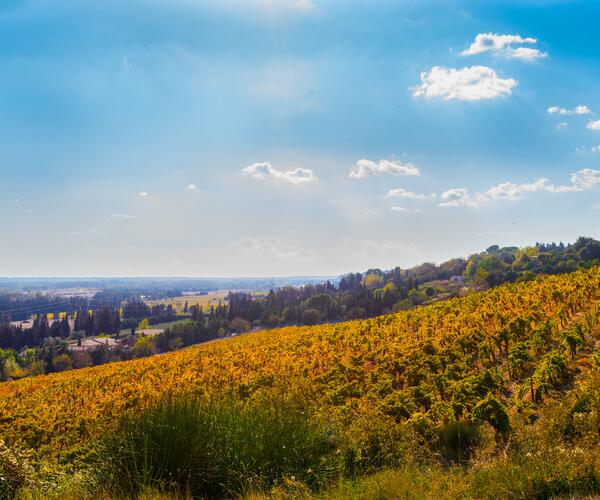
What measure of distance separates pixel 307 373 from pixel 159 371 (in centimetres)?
1159

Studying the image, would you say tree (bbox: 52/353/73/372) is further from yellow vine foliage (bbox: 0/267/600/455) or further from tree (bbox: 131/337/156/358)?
yellow vine foliage (bbox: 0/267/600/455)

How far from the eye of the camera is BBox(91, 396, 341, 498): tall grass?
728 cm

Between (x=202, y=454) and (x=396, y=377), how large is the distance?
956 centimetres

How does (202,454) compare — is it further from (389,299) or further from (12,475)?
(389,299)

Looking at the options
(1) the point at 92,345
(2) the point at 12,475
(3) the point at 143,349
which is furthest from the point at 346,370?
(1) the point at 92,345

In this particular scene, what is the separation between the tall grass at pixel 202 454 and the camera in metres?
7.28

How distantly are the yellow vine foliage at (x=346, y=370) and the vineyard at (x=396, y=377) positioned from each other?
0.22 ft

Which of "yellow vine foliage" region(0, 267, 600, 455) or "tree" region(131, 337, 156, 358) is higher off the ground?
"yellow vine foliage" region(0, 267, 600, 455)

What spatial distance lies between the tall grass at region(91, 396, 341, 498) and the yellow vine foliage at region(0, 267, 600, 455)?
8.19 ft

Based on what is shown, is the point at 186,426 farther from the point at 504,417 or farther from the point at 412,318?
the point at 412,318

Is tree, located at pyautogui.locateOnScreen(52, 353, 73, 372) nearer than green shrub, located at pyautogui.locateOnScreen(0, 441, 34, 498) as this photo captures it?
No

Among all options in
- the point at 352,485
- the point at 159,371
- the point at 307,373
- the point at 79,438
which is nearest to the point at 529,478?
the point at 352,485

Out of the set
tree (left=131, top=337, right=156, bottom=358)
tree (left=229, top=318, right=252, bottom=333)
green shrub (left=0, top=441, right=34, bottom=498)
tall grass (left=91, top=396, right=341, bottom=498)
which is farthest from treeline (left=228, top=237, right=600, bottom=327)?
green shrub (left=0, top=441, right=34, bottom=498)

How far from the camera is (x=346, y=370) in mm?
16500
